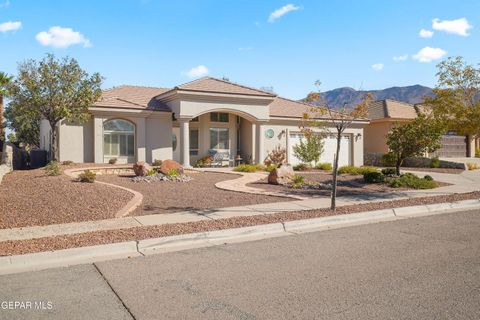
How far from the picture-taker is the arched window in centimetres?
2205

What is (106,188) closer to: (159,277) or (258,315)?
(159,277)

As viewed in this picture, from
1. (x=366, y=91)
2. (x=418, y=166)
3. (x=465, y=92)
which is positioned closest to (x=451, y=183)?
(x=465, y=92)

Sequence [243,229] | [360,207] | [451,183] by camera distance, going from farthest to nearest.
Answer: [451,183] < [360,207] < [243,229]

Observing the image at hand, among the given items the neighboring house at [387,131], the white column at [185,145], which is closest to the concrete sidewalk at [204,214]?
the white column at [185,145]

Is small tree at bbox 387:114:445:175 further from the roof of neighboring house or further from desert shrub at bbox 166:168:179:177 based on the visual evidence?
the roof of neighboring house

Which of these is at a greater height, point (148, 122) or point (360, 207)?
point (148, 122)

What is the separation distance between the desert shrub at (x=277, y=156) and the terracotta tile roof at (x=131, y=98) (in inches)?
270

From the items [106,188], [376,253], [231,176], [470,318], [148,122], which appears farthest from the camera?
[148,122]

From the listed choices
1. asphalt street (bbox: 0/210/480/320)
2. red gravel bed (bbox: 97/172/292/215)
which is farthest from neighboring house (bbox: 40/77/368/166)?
asphalt street (bbox: 0/210/480/320)

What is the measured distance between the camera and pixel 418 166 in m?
26.6

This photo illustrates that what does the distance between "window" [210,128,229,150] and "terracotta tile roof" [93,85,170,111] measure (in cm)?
352

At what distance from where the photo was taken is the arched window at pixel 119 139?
72.3 feet

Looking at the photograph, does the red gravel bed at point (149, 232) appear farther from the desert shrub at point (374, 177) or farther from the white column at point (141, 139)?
the white column at point (141, 139)

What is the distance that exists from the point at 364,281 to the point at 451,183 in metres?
13.4
